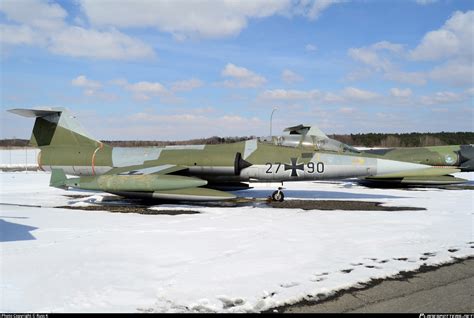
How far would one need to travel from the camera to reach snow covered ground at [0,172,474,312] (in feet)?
13.7

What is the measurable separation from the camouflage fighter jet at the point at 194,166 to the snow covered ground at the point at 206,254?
4.22ft

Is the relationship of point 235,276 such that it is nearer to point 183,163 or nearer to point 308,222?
point 308,222

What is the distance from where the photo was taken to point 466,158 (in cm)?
1734

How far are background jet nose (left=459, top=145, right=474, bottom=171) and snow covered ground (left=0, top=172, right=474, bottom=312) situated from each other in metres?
8.17

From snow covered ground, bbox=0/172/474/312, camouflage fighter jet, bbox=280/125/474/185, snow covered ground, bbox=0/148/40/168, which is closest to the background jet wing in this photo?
camouflage fighter jet, bbox=280/125/474/185

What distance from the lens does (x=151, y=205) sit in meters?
11.9

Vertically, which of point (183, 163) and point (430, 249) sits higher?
point (183, 163)

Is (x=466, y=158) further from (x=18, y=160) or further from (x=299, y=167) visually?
(x=18, y=160)

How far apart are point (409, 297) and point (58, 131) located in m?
13.3

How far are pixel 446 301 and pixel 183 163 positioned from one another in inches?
365

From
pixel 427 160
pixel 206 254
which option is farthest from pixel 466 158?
pixel 206 254

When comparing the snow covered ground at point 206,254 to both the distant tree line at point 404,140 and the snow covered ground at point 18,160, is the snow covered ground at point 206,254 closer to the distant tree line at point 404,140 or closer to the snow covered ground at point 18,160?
the snow covered ground at point 18,160

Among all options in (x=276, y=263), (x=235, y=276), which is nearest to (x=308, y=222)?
(x=276, y=263)

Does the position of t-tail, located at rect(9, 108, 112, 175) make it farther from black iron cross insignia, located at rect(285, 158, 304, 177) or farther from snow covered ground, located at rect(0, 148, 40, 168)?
snow covered ground, located at rect(0, 148, 40, 168)
